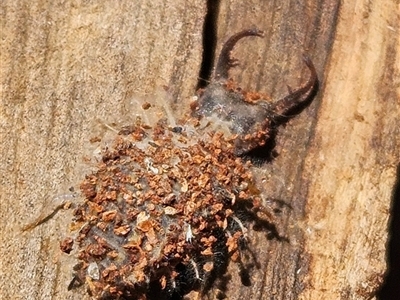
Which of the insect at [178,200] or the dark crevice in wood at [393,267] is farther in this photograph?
the dark crevice in wood at [393,267]

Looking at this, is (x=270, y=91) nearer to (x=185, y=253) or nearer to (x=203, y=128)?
(x=203, y=128)

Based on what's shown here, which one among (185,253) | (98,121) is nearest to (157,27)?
(98,121)

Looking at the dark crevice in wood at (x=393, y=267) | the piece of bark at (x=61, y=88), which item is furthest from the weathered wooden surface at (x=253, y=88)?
the dark crevice in wood at (x=393, y=267)

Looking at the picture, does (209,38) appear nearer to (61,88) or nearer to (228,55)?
(228,55)

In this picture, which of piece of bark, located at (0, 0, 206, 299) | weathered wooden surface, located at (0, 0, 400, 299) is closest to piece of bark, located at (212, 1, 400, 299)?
weathered wooden surface, located at (0, 0, 400, 299)

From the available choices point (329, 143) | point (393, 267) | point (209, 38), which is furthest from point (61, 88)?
point (393, 267)

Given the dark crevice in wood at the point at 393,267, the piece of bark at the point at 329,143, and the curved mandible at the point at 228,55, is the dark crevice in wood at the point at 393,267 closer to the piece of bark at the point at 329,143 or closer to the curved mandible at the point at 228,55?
the piece of bark at the point at 329,143

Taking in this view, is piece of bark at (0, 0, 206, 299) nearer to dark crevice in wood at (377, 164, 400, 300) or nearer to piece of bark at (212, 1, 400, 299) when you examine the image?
piece of bark at (212, 1, 400, 299)
